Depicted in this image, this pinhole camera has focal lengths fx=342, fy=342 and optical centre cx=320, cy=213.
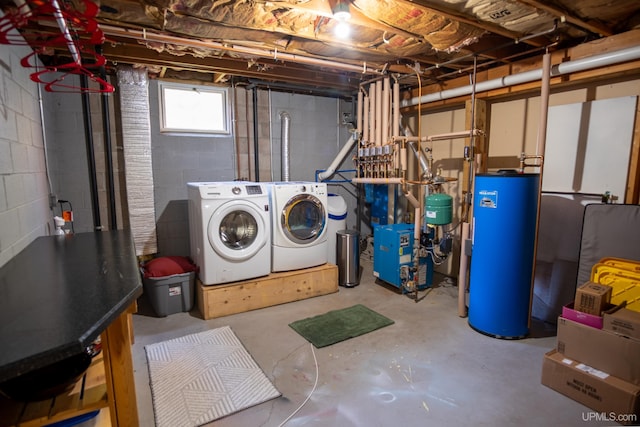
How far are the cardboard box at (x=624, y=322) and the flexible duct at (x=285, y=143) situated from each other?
10.9 feet

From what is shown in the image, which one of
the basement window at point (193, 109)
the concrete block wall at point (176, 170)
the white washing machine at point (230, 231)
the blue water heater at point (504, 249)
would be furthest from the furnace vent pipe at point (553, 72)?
the concrete block wall at point (176, 170)

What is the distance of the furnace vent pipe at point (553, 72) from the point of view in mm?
2396

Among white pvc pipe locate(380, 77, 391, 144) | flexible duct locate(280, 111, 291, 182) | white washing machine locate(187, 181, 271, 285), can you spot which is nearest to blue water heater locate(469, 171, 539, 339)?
white pvc pipe locate(380, 77, 391, 144)

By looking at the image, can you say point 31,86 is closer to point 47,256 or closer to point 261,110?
point 47,256

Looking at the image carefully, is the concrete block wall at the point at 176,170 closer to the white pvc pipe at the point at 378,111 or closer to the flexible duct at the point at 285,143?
the flexible duct at the point at 285,143

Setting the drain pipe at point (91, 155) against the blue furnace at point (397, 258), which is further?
the blue furnace at point (397, 258)

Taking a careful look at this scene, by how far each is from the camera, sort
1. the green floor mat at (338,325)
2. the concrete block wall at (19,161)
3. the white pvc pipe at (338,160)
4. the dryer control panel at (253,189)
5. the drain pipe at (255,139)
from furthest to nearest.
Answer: the white pvc pipe at (338,160), the drain pipe at (255,139), the dryer control panel at (253,189), the green floor mat at (338,325), the concrete block wall at (19,161)

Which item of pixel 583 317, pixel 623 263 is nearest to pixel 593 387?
pixel 583 317

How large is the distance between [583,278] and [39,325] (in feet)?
10.6

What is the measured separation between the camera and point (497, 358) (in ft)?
7.96

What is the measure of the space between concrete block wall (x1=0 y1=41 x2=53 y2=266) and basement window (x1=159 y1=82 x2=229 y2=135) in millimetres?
1227

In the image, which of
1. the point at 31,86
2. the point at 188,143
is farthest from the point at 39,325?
the point at 188,143

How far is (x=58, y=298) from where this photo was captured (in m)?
1.13

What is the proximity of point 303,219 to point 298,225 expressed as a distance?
99mm
